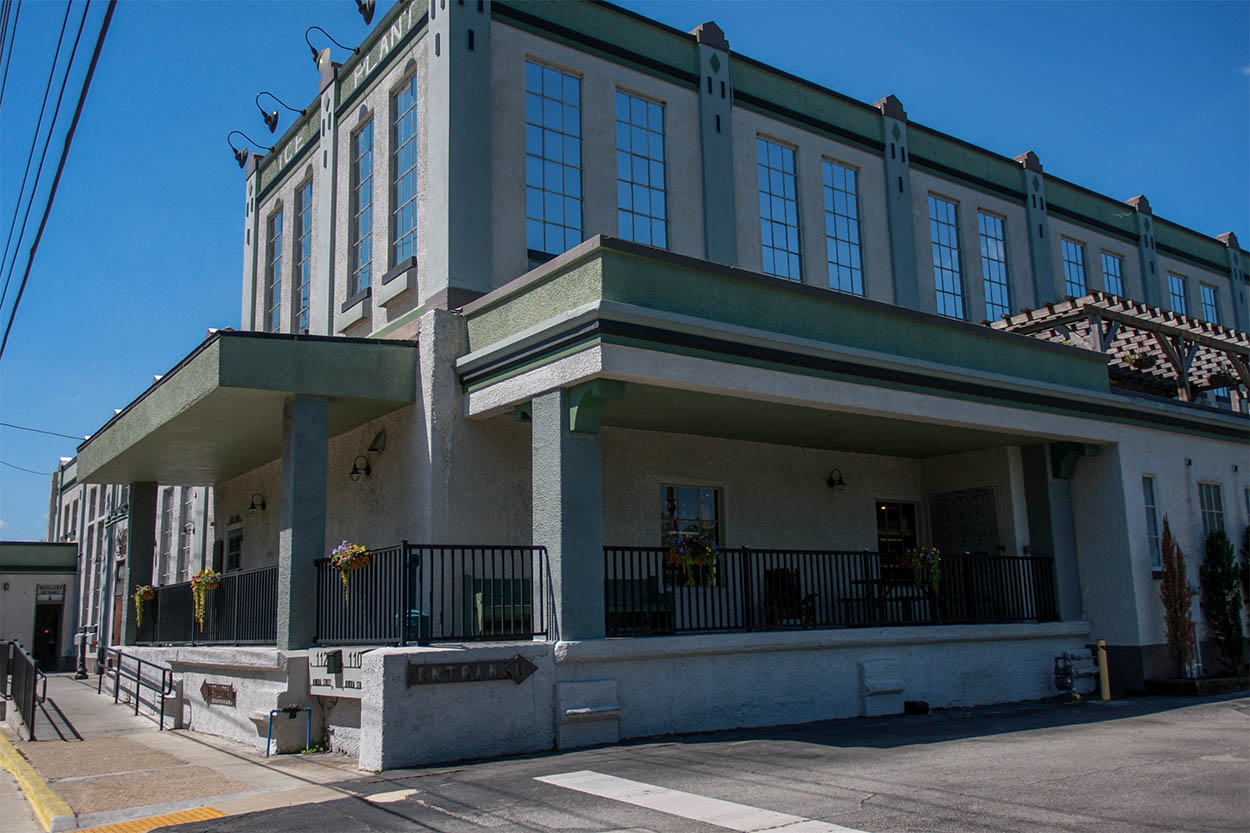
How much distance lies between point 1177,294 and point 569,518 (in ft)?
67.2

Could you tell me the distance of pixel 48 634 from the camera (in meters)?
36.9

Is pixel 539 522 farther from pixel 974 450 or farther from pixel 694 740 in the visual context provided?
pixel 974 450

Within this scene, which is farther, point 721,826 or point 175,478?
point 175,478

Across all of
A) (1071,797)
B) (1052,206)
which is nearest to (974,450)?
(1052,206)

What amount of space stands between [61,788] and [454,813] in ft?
16.4

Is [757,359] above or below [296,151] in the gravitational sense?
below

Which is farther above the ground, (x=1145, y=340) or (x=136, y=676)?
(x=1145, y=340)

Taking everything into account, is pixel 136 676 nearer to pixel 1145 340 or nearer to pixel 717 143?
pixel 717 143

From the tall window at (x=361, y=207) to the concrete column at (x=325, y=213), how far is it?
51cm

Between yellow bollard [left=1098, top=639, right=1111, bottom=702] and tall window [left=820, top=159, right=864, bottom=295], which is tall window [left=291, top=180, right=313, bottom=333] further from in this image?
yellow bollard [left=1098, top=639, right=1111, bottom=702]

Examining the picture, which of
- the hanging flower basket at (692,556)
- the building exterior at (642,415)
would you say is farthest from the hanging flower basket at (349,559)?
the hanging flower basket at (692,556)

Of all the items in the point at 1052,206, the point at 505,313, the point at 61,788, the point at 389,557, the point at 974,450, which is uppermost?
the point at 1052,206

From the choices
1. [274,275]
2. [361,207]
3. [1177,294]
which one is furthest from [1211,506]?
[274,275]

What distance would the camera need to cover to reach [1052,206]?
2227 centimetres
